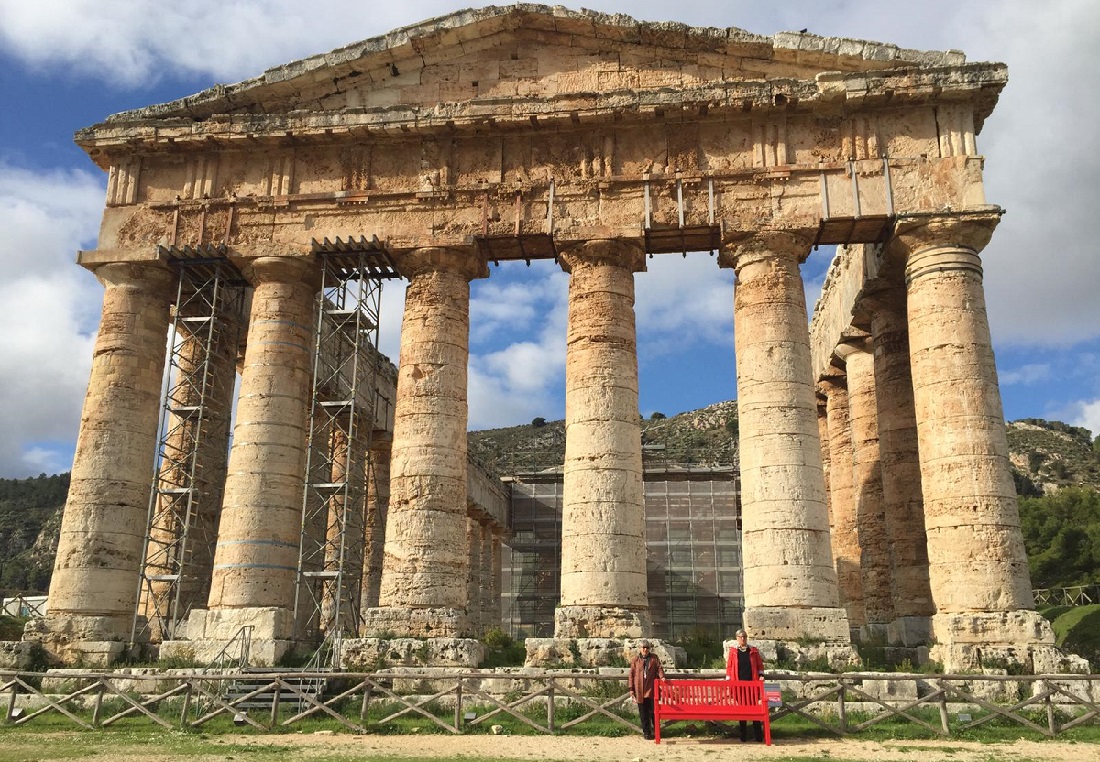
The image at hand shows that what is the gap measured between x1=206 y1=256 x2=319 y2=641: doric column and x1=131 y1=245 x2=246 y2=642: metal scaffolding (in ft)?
4.74

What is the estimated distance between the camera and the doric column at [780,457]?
1634 cm

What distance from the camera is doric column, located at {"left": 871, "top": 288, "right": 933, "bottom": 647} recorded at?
20.0m

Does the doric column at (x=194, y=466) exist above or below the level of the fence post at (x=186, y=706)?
above

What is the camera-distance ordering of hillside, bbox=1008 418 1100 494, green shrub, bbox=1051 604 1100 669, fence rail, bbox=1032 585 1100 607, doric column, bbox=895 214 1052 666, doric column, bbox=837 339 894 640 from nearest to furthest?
1. doric column, bbox=895 214 1052 666
2. doric column, bbox=837 339 894 640
3. green shrub, bbox=1051 604 1100 669
4. fence rail, bbox=1032 585 1100 607
5. hillside, bbox=1008 418 1100 494

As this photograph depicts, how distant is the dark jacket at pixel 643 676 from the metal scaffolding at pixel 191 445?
10.8 metres

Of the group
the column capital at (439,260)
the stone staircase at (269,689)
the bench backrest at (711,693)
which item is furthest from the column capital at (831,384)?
the stone staircase at (269,689)

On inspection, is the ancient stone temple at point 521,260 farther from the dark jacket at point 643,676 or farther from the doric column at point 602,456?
the dark jacket at point 643,676

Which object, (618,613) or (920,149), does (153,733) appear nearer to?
(618,613)

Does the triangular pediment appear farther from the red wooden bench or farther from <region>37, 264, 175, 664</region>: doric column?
the red wooden bench

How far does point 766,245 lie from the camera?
18578 mm

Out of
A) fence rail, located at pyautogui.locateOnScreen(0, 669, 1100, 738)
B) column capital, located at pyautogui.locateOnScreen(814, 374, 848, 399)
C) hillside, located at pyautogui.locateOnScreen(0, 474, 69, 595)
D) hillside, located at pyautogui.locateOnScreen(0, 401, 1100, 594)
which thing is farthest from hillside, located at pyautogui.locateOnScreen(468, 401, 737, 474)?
hillside, located at pyautogui.locateOnScreen(0, 474, 69, 595)

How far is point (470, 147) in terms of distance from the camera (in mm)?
20062

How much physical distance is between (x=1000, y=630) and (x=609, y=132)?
12.1 metres

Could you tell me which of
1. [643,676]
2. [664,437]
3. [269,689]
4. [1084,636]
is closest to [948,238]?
[643,676]
